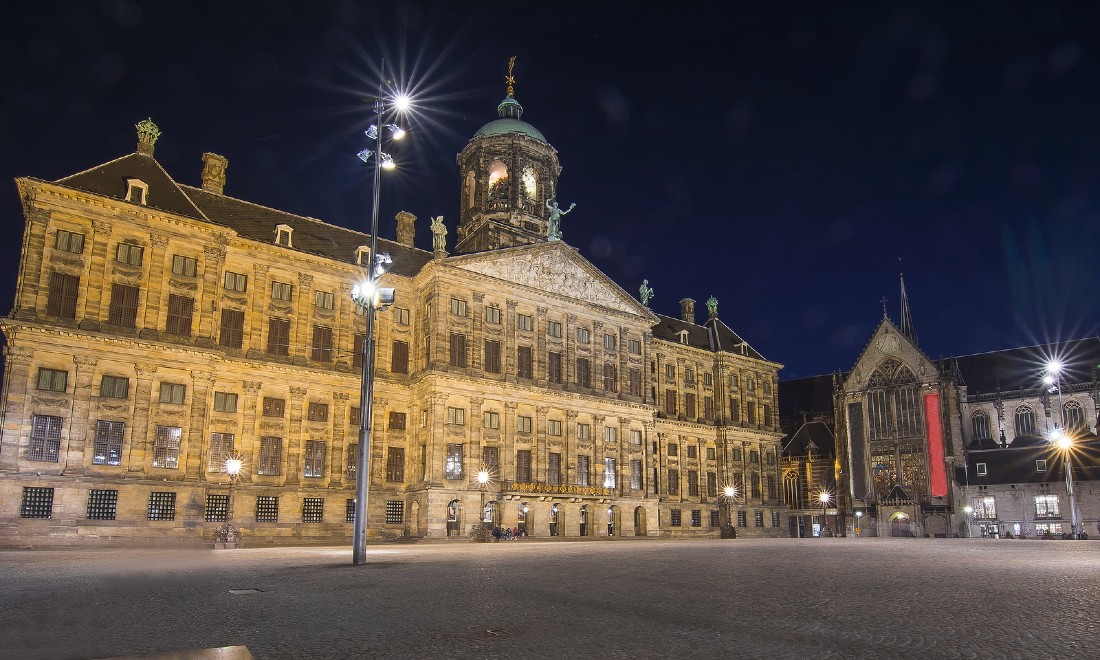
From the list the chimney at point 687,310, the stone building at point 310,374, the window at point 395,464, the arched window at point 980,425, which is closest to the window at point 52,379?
the stone building at point 310,374

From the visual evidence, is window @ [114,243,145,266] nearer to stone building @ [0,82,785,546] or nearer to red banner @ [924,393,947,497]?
stone building @ [0,82,785,546]

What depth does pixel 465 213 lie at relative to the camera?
6253cm

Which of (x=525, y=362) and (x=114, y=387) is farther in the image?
(x=525, y=362)

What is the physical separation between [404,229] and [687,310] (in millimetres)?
32516

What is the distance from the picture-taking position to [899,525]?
232 feet

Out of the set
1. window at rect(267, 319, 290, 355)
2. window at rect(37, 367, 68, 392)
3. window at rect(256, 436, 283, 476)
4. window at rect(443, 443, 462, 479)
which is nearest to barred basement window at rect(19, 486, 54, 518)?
window at rect(37, 367, 68, 392)

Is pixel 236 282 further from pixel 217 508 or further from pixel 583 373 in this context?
pixel 583 373

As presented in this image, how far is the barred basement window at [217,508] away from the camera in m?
39.1

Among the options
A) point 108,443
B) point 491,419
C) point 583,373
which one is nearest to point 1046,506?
point 583,373

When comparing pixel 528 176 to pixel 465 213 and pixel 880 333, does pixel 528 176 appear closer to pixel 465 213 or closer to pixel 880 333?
pixel 465 213

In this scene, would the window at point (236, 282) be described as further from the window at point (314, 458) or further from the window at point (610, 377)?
the window at point (610, 377)

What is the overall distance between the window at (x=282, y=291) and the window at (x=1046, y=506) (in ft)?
A: 211

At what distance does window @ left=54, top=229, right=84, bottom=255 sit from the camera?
37.7m

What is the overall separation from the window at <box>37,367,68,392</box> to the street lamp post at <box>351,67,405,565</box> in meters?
23.8
